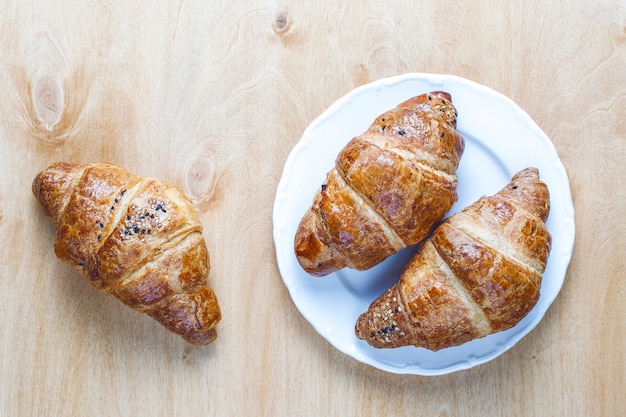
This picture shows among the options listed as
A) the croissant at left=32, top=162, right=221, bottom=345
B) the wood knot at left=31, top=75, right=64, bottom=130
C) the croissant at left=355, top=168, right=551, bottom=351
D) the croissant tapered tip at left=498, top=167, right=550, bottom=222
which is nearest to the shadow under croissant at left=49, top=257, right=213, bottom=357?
the croissant at left=32, top=162, right=221, bottom=345

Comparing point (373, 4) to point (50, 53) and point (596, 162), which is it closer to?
point (596, 162)

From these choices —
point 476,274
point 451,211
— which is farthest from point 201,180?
point 476,274

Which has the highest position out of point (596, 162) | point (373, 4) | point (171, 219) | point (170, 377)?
point (373, 4)

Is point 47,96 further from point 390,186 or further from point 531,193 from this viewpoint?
point 531,193

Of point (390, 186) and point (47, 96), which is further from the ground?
point (47, 96)

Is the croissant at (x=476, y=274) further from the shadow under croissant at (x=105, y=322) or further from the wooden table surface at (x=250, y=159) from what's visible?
the shadow under croissant at (x=105, y=322)

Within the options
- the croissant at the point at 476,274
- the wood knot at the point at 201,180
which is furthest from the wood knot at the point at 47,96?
the croissant at the point at 476,274

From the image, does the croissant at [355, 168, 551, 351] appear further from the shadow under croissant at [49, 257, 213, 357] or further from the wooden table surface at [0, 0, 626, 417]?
the shadow under croissant at [49, 257, 213, 357]

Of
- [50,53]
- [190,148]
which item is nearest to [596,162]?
[190,148]
